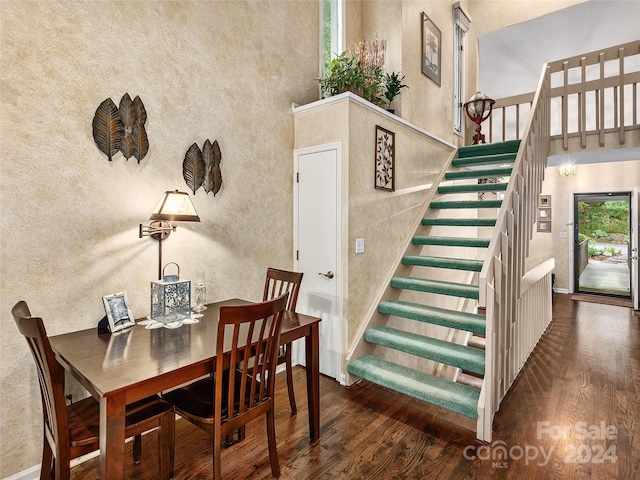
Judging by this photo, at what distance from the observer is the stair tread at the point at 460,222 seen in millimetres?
3484

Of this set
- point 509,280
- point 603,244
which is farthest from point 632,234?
point 509,280

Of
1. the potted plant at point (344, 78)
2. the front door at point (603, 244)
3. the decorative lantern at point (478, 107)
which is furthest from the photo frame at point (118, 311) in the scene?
the front door at point (603, 244)

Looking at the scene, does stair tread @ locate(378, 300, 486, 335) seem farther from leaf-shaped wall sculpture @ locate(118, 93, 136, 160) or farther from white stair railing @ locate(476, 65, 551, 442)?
leaf-shaped wall sculpture @ locate(118, 93, 136, 160)

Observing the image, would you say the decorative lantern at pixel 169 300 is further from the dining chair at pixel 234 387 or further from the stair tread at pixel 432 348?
the stair tread at pixel 432 348

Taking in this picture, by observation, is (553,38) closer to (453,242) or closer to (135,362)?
(453,242)

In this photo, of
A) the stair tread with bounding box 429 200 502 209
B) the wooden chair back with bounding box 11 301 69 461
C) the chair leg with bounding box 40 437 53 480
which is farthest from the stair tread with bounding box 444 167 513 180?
the chair leg with bounding box 40 437 53 480

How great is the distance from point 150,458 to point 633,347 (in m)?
4.96

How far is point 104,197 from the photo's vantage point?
78.7 inches

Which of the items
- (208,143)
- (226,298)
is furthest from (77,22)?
(226,298)

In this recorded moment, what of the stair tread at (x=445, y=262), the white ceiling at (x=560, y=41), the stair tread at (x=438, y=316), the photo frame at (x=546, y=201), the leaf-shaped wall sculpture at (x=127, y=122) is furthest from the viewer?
the photo frame at (x=546, y=201)

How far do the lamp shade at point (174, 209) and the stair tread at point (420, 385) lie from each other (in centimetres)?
180

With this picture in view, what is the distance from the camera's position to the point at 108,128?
200cm

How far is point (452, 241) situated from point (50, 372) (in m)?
3.35

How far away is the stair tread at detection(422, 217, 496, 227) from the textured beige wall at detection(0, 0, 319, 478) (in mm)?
1894
